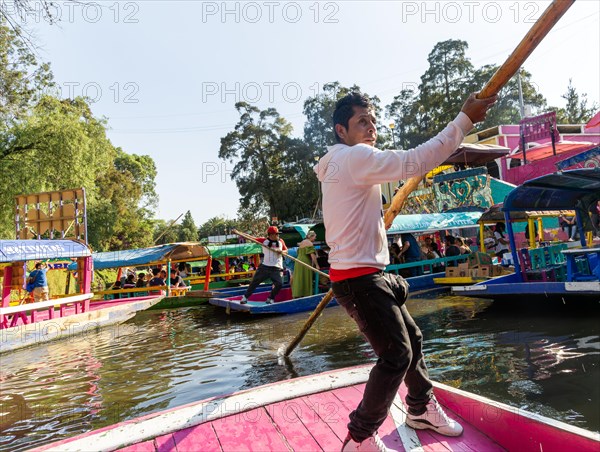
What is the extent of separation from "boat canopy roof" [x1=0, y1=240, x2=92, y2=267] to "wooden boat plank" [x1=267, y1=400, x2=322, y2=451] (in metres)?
6.81

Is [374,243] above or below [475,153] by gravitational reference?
below

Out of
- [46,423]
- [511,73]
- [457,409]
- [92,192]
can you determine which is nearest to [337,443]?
[457,409]

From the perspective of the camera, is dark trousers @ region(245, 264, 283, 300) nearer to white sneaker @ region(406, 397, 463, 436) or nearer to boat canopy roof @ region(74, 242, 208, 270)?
boat canopy roof @ region(74, 242, 208, 270)

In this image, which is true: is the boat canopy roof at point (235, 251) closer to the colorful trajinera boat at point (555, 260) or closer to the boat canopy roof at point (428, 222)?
the boat canopy roof at point (428, 222)

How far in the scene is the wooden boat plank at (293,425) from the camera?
219 centimetres

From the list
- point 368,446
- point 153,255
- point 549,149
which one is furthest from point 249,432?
point 549,149

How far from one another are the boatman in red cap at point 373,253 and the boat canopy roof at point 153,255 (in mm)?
10966

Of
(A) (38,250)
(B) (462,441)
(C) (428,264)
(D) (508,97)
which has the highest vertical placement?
(D) (508,97)

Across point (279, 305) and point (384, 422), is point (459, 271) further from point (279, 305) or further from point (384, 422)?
point (384, 422)

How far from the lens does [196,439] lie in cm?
221

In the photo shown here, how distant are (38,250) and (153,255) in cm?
438

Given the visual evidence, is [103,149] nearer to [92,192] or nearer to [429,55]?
[92,192]

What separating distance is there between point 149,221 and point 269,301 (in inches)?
1456

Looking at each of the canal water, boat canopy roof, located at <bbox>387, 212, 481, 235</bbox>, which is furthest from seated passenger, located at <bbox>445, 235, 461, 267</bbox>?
the canal water
